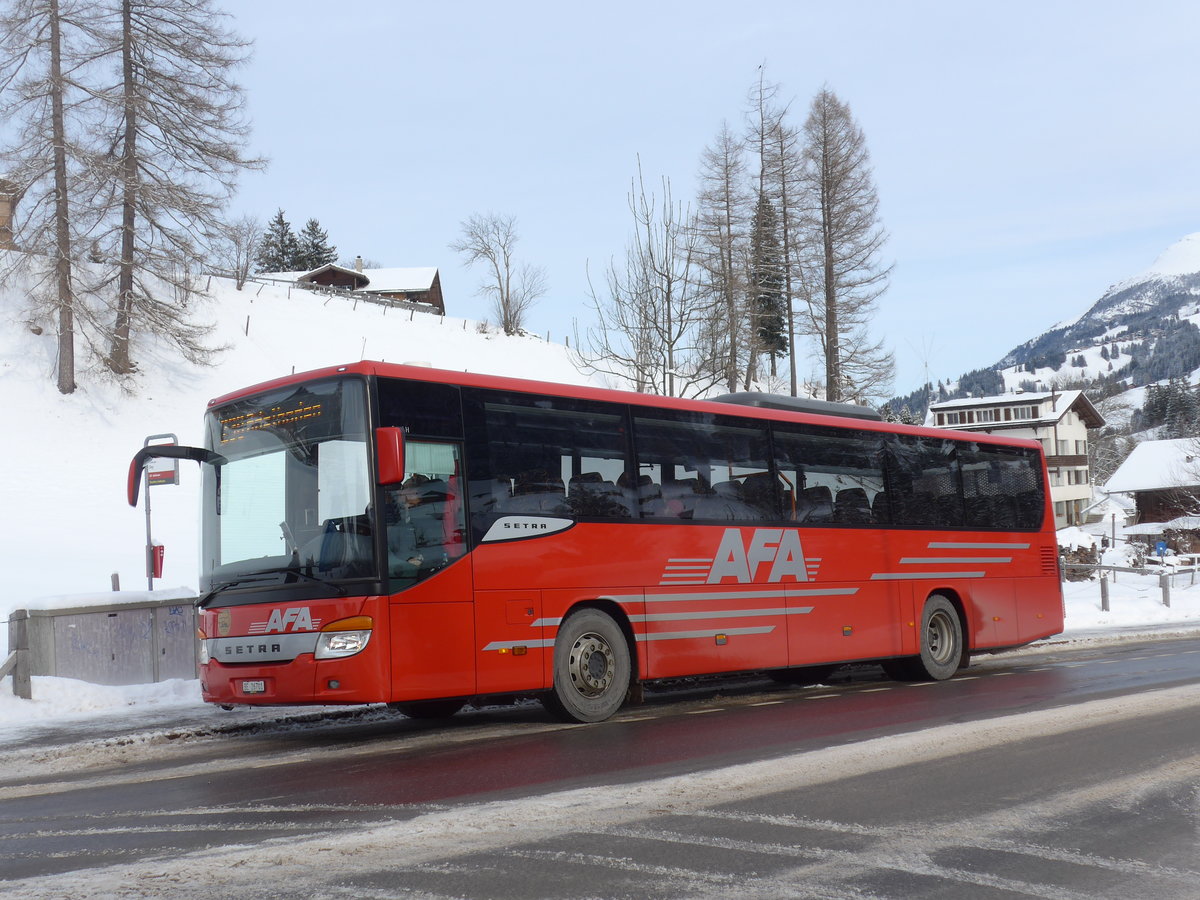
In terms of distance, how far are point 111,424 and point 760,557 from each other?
2988cm

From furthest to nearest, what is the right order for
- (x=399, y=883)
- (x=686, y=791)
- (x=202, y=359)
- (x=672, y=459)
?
1. (x=202, y=359)
2. (x=672, y=459)
3. (x=686, y=791)
4. (x=399, y=883)

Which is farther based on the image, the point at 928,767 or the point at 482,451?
the point at 482,451

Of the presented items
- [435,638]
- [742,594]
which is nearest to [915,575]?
[742,594]

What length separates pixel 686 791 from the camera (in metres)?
7.03

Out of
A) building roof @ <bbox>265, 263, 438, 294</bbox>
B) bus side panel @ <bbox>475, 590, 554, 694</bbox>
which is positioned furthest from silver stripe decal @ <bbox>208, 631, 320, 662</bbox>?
building roof @ <bbox>265, 263, 438, 294</bbox>

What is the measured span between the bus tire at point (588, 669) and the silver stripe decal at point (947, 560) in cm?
530

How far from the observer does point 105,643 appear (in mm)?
13742

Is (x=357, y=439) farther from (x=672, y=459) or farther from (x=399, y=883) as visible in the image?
(x=399, y=883)

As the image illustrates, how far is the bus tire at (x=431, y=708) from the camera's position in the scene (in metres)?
11.5

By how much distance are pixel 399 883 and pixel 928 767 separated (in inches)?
165

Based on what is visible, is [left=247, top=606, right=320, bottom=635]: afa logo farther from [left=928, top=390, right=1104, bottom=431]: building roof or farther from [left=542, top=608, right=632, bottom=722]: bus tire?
[left=928, top=390, right=1104, bottom=431]: building roof

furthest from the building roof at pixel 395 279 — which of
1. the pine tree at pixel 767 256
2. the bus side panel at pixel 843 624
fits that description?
the bus side panel at pixel 843 624

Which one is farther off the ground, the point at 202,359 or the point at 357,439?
the point at 202,359

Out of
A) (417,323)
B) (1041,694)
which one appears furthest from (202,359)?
(1041,694)
